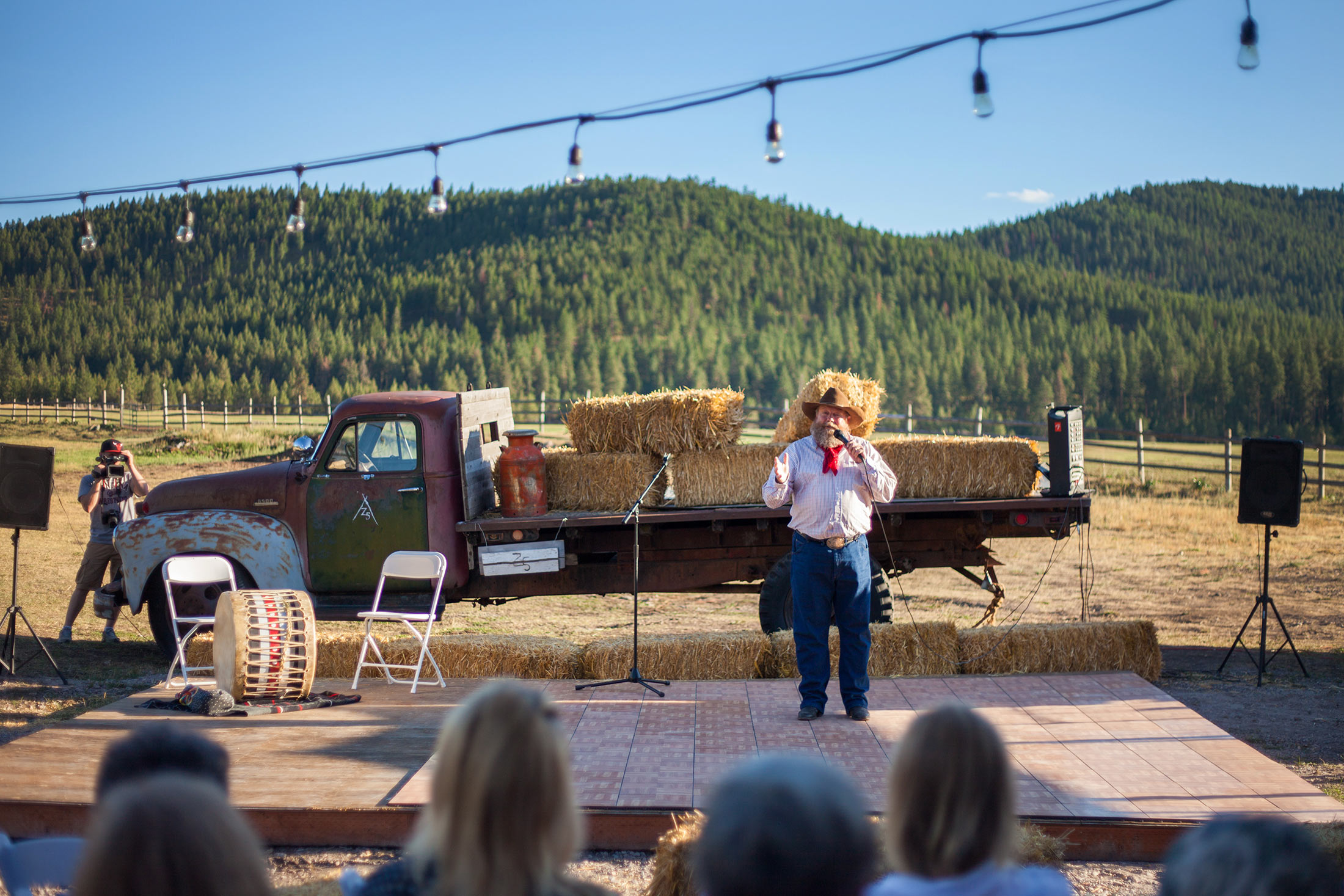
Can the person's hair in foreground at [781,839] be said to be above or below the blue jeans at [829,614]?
above

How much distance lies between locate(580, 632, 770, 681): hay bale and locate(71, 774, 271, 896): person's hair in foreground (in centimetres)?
562

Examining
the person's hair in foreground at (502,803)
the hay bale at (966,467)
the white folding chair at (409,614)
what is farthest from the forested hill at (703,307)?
the person's hair in foreground at (502,803)

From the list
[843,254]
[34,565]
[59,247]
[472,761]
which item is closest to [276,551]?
[472,761]

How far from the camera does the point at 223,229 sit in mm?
75000

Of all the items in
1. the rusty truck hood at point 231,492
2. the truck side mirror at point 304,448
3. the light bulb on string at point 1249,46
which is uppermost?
the light bulb on string at point 1249,46

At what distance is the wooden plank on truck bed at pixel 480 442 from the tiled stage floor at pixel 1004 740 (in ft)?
5.29

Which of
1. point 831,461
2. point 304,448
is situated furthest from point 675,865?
point 304,448

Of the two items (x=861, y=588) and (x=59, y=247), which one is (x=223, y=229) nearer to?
(x=59, y=247)

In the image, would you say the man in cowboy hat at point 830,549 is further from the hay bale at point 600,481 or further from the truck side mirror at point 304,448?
the truck side mirror at point 304,448

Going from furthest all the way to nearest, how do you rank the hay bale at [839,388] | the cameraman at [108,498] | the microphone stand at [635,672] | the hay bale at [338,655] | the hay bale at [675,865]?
1. the cameraman at [108,498]
2. the hay bale at [338,655]
3. the hay bale at [839,388]
4. the microphone stand at [635,672]
5. the hay bale at [675,865]

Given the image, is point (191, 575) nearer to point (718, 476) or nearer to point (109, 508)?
point (109, 508)

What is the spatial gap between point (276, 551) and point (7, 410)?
902 inches

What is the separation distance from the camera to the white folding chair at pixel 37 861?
2240 mm

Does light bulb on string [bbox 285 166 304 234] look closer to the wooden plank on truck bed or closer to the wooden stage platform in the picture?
the wooden plank on truck bed
